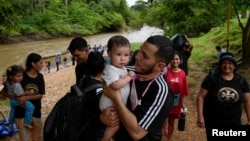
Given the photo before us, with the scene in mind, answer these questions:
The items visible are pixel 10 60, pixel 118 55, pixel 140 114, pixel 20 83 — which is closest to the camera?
pixel 140 114

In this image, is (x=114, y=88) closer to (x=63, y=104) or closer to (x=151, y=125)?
(x=151, y=125)

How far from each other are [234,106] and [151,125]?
199cm

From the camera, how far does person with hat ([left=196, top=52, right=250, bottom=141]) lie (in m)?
3.42

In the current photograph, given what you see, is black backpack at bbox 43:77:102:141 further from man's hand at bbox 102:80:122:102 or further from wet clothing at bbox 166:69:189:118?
wet clothing at bbox 166:69:189:118

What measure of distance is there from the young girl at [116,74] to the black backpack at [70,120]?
20cm

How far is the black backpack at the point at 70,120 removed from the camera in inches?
85.5

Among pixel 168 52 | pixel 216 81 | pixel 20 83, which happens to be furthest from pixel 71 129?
pixel 20 83

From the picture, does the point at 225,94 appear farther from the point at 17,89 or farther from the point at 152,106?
the point at 17,89

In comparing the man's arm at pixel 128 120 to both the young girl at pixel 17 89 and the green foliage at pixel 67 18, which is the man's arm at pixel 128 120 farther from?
the green foliage at pixel 67 18

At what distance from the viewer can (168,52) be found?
73.7 inches

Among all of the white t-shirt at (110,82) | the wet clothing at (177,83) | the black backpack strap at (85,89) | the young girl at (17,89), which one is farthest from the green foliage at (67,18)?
the white t-shirt at (110,82)

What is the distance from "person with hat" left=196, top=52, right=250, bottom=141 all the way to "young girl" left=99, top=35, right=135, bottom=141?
158cm

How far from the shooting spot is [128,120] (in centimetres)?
181

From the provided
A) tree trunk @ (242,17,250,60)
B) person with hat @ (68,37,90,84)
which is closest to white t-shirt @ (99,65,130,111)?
person with hat @ (68,37,90,84)
